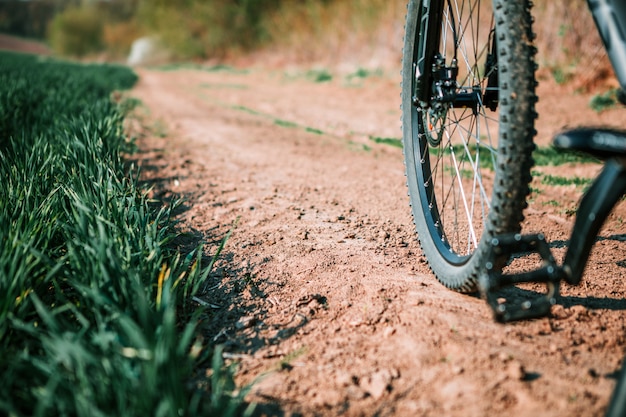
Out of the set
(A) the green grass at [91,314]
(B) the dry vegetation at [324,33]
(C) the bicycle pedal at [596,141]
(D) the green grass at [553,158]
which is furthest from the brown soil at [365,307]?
(B) the dry vegetation at [324,33]

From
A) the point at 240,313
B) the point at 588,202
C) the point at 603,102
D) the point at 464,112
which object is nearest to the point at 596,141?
the point at 588,202

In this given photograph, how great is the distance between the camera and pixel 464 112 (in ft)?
6.38

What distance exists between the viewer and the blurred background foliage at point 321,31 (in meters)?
6.03

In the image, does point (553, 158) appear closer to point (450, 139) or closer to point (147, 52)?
point (450, 139)

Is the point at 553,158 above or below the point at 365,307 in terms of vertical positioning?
above

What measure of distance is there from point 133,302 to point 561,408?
1.19m

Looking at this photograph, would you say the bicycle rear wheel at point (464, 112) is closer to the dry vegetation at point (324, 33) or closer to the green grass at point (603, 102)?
the green grass at point (603, 102)

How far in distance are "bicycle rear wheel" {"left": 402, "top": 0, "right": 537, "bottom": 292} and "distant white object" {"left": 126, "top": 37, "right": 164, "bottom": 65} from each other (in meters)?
41.8

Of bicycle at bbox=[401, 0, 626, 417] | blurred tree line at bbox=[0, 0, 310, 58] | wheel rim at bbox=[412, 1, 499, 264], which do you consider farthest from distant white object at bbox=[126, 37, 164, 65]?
bicycle at bbox=[401, 0, 626, 417]

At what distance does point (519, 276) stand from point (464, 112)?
0.91m

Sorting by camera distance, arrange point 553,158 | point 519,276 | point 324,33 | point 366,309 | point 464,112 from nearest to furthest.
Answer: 1. point 519,276
2. point 366,309
3. point 464,112
4. point 553,158
5. point 324,33

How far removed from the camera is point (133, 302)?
4.38 feet

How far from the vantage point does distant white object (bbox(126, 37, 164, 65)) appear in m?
40.2

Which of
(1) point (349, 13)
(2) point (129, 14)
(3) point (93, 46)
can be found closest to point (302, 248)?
(1) point (349, 13)
